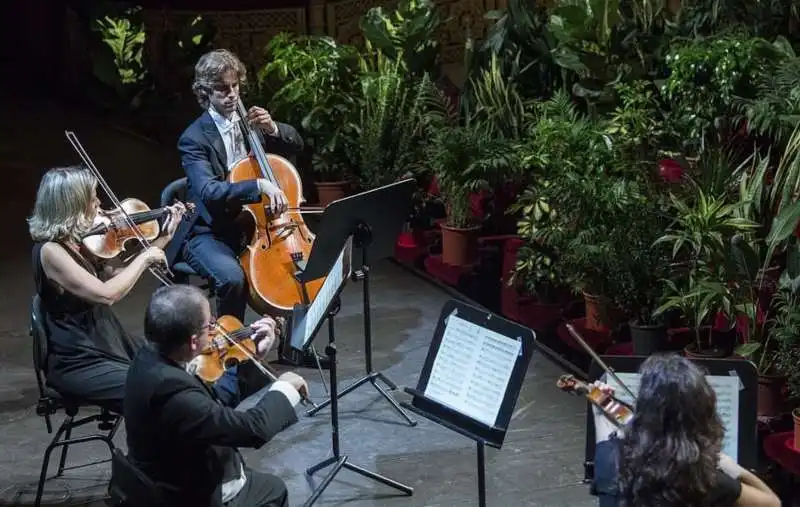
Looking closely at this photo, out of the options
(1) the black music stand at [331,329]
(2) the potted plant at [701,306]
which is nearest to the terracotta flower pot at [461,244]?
(2) the potted plant at [701,306]

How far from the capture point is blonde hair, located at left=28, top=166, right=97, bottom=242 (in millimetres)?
4367

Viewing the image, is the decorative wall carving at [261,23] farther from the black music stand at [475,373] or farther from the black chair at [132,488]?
the black chair at [132,488]

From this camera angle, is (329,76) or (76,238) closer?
(76,238)

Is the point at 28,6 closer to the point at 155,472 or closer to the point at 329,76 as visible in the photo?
the point at 329,76

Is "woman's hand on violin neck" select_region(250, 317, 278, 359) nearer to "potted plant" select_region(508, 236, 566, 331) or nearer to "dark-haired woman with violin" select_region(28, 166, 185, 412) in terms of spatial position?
"dark-haired woman with violin" select_region(28, 166, 185, 412)

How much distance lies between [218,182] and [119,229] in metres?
0.68

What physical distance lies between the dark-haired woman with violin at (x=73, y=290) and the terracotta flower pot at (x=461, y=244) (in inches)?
120

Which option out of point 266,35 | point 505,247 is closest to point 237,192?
point 505,247

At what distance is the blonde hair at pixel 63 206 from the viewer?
4.37m

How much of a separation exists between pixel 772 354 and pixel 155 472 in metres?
2.59

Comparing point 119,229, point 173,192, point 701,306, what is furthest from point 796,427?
point 173,192

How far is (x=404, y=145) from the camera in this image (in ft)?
27.0

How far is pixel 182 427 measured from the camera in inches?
129

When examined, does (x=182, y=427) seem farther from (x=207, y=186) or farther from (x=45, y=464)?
(x=207, y=186)
